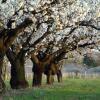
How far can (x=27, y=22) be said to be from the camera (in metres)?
25.1

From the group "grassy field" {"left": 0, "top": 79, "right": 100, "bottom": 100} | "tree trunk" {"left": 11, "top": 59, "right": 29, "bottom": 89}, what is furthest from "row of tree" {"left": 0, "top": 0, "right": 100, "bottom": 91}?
"grassy field" {"left": 0, "top": 79, "right": 100, "bottom": 100}

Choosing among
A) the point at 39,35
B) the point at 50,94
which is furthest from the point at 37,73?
the point at 50,94

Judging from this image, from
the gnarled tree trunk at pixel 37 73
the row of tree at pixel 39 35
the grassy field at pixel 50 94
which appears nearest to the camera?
the grassy field at pixel 50 94

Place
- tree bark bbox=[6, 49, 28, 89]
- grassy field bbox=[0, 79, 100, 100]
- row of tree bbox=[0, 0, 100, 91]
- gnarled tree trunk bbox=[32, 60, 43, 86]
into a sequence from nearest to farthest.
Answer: grassy field bbox=[0, 79, 100, 100] < row of tree bbox=[0, 0, 100, 91] < tree bark bbox=[6, 49, 28, 89] < gnarled tree trunk bbox=[32, 60, 43, 86]

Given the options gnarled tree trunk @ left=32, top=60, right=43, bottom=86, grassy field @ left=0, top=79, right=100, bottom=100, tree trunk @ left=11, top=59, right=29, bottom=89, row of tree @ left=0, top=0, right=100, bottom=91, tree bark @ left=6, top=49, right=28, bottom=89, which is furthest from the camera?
gnarled tree trunk @ left=32, top=60, right=43, bottom=86

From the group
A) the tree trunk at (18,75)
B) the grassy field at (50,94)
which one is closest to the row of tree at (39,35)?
the tree trunk at (18,75)

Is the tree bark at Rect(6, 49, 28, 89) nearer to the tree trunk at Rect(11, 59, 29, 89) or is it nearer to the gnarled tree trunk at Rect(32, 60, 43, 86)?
the tree trunk at Rect(11, 59, 29, 89)

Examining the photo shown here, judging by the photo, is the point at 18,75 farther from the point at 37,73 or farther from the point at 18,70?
the point at 37,73

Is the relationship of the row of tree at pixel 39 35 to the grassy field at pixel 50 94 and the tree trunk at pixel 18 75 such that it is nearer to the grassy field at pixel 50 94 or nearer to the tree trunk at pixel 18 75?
the tree trunk at pixel 18 75

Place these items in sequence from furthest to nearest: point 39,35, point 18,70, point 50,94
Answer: point 39,35 → point 18,70 → point 50,94

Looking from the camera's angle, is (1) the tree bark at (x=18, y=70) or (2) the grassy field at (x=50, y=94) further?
(1) the tree bark at (x=18, y=70)

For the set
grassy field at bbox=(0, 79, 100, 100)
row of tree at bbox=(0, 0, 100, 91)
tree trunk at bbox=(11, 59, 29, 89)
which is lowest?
grassy field at bbox=(0, 79, 100, 100)

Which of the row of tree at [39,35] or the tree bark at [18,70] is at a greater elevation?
the row of tree at [39,35]

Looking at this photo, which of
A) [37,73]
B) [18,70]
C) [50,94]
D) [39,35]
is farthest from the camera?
[37,73]
